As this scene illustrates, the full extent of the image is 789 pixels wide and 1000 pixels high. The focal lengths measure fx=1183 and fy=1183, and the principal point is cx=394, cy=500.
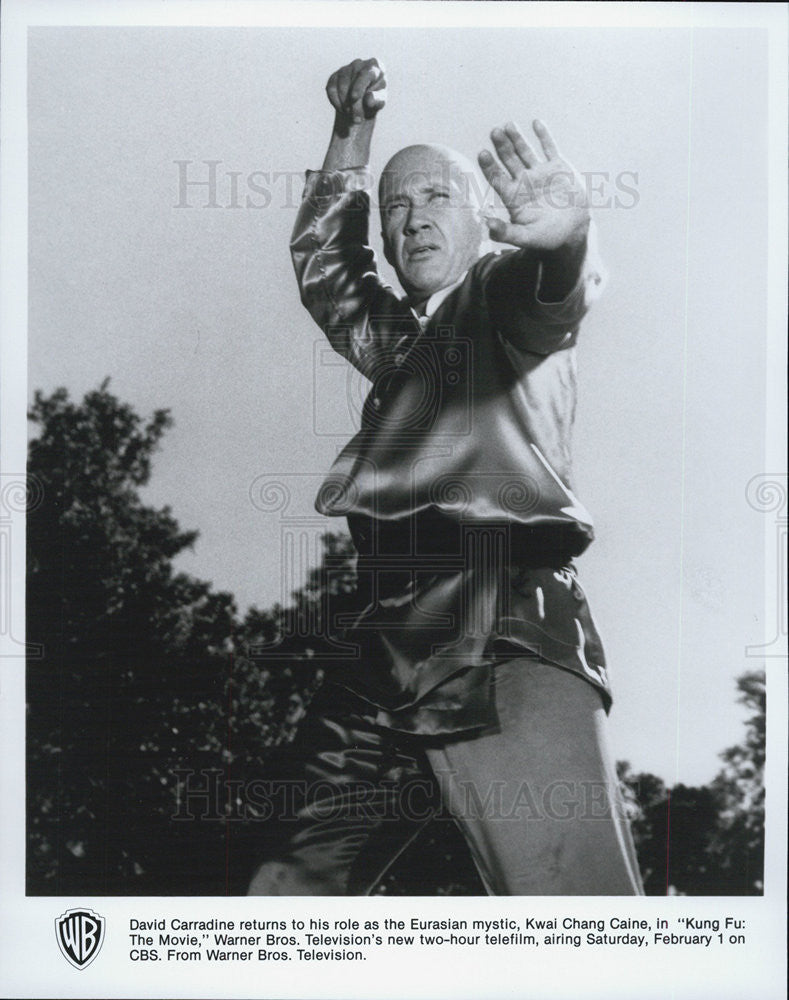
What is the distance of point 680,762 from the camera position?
12.5 feet

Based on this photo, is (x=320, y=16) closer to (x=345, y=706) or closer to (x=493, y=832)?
(x=345, y=706)

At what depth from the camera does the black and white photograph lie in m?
3.77

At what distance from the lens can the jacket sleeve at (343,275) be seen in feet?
12.8

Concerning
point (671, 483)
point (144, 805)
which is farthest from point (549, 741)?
point (144, 805)

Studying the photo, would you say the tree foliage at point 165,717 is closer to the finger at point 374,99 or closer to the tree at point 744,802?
the tree at point 744,802

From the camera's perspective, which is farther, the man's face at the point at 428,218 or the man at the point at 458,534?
the man's face at the point at 428,218

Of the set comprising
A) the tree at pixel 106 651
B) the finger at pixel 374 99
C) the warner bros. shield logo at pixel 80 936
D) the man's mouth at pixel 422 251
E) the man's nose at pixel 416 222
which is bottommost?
the warner bros. shield logo at pixel 80 936

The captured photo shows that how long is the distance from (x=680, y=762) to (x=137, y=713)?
1.75m

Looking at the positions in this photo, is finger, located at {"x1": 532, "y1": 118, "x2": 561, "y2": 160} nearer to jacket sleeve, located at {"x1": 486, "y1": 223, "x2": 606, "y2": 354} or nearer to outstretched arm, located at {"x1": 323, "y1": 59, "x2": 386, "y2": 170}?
jacket sleeve, located at {"x1": 486, "y1": 223, "x2": 606, "y2": 354}

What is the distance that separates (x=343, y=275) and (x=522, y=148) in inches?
28.0

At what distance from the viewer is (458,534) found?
12.4 ft

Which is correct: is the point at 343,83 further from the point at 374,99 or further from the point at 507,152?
the point at 507,152

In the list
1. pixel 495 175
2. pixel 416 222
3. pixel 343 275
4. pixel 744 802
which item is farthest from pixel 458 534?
pixel 744 802
